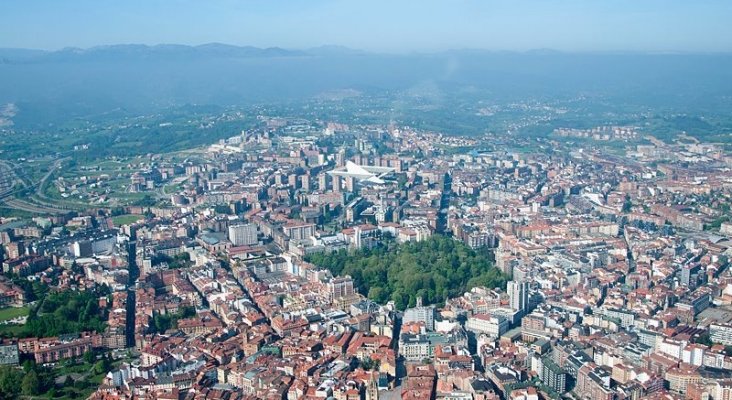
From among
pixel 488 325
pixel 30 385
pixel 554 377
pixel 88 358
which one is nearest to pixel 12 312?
pixel 88 358

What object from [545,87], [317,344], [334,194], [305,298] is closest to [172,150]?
[334,194]

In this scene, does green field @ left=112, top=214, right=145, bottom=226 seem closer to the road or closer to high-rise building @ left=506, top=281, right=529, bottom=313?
the road

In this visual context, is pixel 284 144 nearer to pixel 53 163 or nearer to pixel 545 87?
pixel 53 163

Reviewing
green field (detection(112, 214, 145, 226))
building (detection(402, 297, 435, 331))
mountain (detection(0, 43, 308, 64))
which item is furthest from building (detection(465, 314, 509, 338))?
mountain (detection(0, 43, 308, 64))

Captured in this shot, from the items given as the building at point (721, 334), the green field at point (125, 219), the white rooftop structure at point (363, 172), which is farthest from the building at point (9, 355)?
the white rooftop structure at point (363, 172)

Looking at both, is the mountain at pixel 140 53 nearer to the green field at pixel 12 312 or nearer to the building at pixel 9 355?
the green field at pixel 12 312

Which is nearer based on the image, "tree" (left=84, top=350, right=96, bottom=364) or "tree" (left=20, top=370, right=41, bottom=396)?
"tree" (left=20, top=370, right=41, bottom=396)

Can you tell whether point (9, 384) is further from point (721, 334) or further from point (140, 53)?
point (140, 53)
